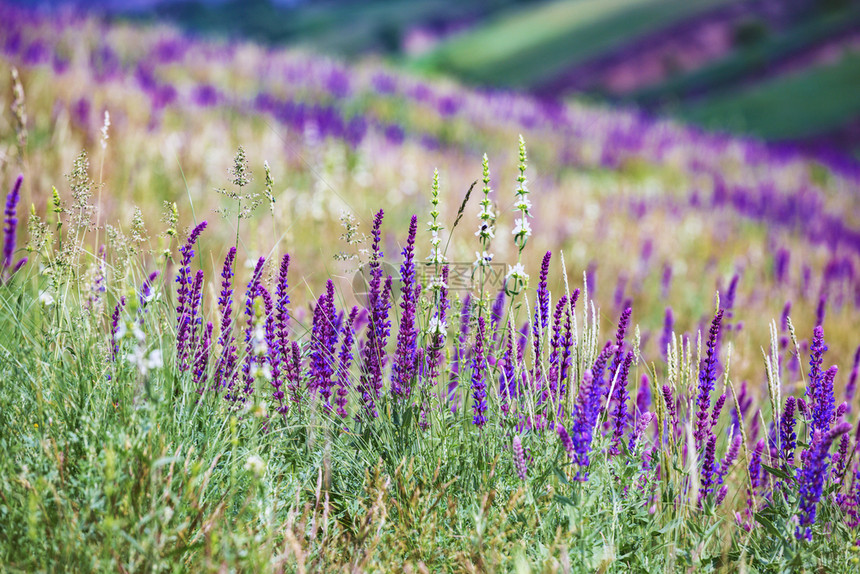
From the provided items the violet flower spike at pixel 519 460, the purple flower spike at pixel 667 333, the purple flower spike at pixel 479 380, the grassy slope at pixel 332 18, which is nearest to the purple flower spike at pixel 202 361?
the purple flower spike at pixel 479 380

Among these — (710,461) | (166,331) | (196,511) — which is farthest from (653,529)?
(166,331)

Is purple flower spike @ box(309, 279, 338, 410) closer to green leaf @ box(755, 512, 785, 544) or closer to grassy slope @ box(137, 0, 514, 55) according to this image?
green leaf @ box(755, 512, 785, 544)

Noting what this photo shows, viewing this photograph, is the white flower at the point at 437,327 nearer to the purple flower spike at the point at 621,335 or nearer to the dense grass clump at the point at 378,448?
the dense grass clump at the point at 378,448

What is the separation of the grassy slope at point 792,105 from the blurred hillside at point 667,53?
53mm

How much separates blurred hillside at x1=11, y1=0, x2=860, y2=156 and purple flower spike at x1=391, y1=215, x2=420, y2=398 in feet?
44.4

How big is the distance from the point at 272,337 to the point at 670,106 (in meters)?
24.3

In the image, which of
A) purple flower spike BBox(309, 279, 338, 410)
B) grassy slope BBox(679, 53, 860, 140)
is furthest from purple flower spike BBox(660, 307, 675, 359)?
grassy slope BBox(679, 53, 860, 140)

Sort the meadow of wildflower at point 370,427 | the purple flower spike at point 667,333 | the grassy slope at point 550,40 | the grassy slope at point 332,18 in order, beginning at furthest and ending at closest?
the grassy slope at point 332,18 < the grassy slope at point 550,40 < the purple flower spike at point 667,333 < the meadow of wildflower at point 370,427

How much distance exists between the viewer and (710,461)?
1.84 m

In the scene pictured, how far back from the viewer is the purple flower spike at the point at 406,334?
1.85m

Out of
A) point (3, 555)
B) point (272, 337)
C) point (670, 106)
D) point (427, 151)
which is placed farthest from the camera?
point (670, 106)

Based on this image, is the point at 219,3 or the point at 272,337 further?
the point at 219,3

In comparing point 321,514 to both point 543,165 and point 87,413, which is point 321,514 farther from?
point 543,165

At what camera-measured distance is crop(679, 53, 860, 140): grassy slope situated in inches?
718
